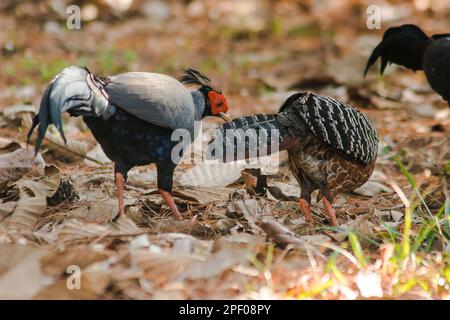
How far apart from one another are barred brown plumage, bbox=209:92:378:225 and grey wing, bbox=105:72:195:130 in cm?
23

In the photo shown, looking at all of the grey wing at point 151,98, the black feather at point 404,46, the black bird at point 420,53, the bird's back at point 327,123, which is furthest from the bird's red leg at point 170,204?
the black feather at point 404,46

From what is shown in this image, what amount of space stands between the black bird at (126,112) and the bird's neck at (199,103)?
11mm

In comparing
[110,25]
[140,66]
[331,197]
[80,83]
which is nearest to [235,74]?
[140,66]

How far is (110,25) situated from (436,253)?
7.44 m

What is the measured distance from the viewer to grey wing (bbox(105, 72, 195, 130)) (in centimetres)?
372

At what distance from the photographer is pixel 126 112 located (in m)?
3.78

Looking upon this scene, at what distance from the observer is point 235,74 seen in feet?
27.7

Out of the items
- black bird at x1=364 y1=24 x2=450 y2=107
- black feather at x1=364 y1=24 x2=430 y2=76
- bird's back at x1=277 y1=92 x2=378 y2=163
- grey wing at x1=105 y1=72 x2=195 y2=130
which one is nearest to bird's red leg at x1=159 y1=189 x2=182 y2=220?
grey wing at x1=105 y1=72 x2=195 y2=130

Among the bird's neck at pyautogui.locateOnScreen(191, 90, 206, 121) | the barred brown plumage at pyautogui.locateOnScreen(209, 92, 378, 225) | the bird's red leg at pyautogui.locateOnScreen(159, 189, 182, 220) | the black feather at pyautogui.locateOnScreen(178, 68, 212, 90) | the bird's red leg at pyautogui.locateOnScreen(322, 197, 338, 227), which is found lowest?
the bird's red leg at pyautogui.locateOnScreen(322, 197, 338, 227)

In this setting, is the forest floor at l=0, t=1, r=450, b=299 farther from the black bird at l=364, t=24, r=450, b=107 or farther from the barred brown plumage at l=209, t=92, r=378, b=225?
the black bird at l=364, t=24, r=450, b=107

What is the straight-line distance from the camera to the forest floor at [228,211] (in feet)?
10.3

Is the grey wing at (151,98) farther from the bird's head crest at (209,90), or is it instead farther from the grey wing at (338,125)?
the grey wing at (338,125)

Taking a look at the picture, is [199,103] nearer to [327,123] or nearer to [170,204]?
[170,204]

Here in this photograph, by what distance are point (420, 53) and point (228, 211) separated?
8.61ft
